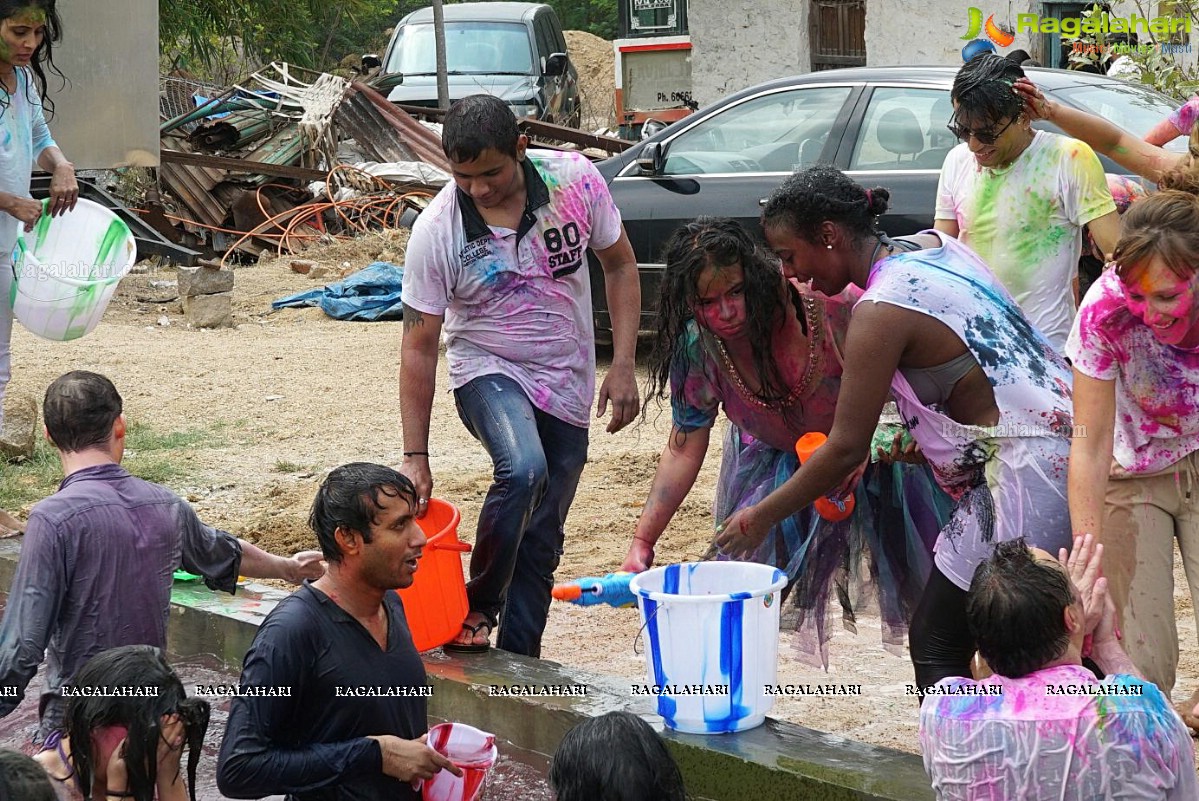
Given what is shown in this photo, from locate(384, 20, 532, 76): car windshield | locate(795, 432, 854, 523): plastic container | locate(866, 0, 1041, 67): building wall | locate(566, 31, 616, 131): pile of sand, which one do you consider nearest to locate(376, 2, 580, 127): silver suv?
locate(384, 20, 532, 76): car windshield

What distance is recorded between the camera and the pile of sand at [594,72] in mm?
27672

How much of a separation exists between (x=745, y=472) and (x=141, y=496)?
1800mm

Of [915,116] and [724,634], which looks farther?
[915,116]

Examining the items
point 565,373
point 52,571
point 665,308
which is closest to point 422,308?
point 565,373

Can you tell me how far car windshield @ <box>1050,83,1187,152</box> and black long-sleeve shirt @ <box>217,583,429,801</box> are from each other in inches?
194

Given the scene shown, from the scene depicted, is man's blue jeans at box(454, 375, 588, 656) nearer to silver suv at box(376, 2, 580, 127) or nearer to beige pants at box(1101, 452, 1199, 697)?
beige pants at box(1101, 452, 1199, 697)

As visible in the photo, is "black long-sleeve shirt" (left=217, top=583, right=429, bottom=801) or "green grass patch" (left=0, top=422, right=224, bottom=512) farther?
"green grass patch" (left=0, top=422, right=224, bottom=512)

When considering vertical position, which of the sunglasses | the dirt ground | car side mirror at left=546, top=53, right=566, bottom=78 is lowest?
the dirt ground

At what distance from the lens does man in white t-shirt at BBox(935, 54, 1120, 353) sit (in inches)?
200

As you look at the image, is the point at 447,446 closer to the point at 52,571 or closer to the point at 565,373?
the point at 565,373

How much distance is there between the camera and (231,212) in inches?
649

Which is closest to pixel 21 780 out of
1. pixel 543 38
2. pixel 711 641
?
pixel 711 641

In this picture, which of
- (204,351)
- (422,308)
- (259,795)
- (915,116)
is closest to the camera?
(259,795)

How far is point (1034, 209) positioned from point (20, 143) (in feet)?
12.8
